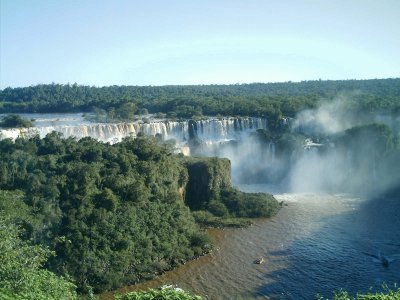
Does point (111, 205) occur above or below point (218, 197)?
above

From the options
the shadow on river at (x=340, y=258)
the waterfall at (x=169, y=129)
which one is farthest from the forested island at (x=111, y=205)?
the shadow on river at (x=340, y=258)

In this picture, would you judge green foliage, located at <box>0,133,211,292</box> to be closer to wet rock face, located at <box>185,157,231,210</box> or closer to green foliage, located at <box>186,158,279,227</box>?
wet rock face, located at <box>185,157,231,210</box>

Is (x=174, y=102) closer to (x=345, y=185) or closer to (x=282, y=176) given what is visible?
(x=282, y=176)

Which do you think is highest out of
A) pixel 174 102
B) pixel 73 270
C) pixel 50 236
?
pixel 174 102

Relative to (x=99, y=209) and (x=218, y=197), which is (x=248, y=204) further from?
(x=99, y=209)

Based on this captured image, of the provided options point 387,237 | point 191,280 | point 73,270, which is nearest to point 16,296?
point 73,270

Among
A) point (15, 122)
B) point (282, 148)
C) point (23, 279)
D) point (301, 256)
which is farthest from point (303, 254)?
point (15, 122)

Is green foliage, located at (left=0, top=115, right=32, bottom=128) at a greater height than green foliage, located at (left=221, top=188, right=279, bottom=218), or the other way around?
green foliage, located at (left=0, top=115, right=32, bottom=128)

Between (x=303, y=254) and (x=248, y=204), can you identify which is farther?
(x=248, y=204)

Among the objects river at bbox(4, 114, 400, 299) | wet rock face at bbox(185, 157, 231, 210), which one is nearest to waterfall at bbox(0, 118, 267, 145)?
river at bbox(4, 114, 400, 299)
